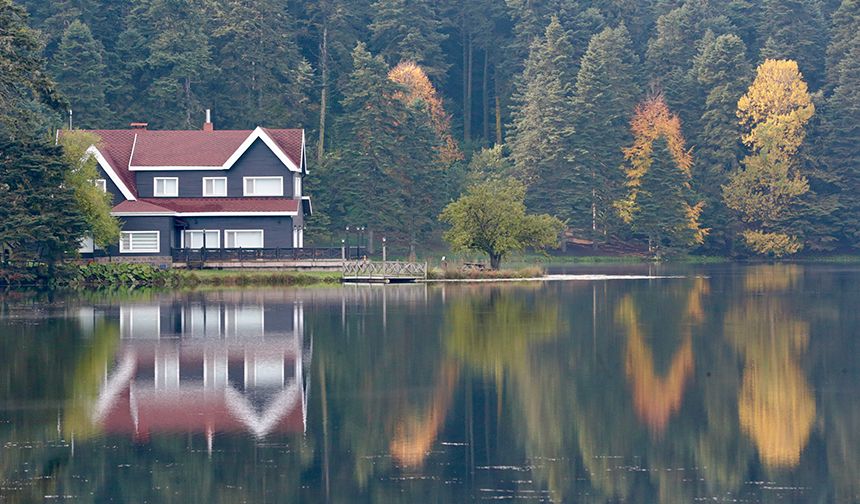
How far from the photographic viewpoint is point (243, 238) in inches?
2842

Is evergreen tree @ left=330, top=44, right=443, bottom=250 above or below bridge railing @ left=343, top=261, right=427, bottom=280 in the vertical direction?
above

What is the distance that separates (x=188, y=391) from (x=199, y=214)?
151 feet

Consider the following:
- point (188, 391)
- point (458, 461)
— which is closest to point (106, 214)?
point (188, 391)

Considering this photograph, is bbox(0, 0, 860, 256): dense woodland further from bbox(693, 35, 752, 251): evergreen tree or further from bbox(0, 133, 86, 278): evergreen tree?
bbox(0, 133, 86, 278): evergreen tree

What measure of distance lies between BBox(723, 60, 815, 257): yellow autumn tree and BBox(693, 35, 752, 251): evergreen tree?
63.6 inches

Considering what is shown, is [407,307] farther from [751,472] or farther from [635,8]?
[635,8]

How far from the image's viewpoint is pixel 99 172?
234 ft

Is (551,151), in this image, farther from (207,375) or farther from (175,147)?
(207,375)

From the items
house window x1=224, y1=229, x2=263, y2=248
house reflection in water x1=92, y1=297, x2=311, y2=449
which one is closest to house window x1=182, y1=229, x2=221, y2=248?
house window x1=224, y1=229, x2=263, y2=248

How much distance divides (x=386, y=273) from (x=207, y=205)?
45.2 feet

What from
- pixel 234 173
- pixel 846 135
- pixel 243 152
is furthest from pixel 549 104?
pixel 234 173

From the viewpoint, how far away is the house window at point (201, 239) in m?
72.1

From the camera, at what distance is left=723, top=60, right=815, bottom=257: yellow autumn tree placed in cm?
10150

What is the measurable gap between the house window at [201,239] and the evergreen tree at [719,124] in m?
46.3
